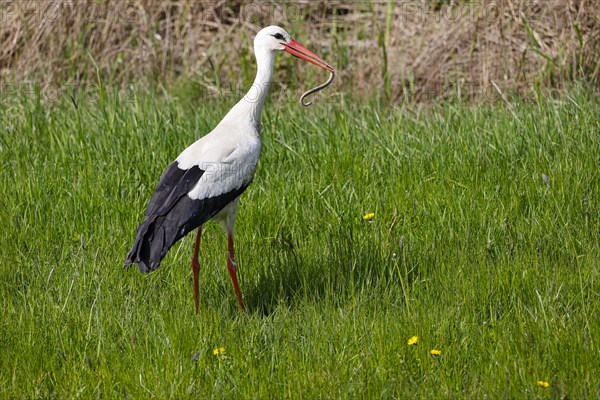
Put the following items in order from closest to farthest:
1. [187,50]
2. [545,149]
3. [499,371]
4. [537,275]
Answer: [499,371] → [537,275] → [545,149] → [187,50]

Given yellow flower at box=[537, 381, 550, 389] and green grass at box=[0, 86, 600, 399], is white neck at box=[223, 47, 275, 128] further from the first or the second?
yellow flower at box=[537, 381, 550, 389]

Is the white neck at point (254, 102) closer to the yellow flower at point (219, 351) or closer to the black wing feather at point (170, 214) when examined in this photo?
the black wing feather at point (170, 214)

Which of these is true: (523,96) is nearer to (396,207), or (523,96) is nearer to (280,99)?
(280,99)

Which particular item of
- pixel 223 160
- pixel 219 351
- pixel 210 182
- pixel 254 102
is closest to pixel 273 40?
pixel 254 102

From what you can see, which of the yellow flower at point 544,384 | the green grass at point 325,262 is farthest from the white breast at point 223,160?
the yellow flower at point 544,384

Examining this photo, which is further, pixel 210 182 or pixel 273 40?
pixel 273 40

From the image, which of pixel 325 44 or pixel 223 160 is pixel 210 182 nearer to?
pixel 223 160

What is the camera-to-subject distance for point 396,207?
4992 mm

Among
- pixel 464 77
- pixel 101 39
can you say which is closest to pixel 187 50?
pixel 101 39

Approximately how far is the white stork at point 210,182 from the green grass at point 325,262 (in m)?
0.30

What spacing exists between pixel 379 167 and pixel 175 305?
1.75m

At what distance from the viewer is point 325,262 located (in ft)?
14.9

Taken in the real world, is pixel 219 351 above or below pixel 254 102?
below

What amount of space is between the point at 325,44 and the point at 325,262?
12.7 feet
